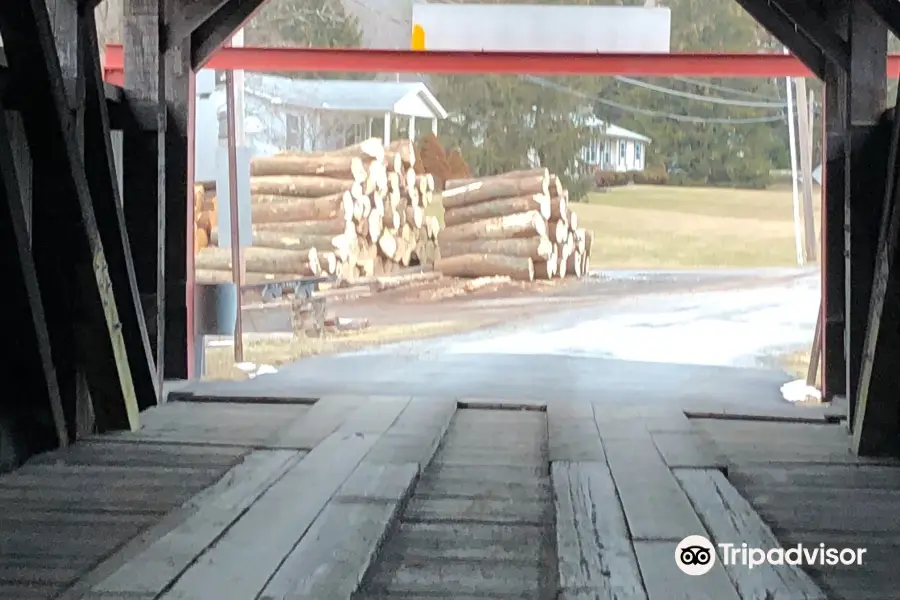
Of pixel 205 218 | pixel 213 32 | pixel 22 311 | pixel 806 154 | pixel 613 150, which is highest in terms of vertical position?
pixel 213 32

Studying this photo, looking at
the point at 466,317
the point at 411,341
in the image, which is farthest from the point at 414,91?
the point at 411,341

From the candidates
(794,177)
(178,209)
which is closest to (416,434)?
(178,209)

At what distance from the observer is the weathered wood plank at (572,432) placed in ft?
12.7

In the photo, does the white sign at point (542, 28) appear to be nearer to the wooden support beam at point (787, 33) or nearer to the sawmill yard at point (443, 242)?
the wooden support beam at point (787, 33)

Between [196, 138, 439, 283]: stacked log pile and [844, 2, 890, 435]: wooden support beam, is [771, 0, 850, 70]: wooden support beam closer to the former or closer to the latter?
[844, 2, 890, 435]: wooden support beam

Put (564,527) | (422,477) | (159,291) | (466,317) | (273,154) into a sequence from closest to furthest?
(564,527)
(422,477)
(159,291)
(466,317)
(273,154)

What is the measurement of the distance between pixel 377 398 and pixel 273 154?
715 cm

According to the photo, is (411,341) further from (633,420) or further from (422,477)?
(422,477)

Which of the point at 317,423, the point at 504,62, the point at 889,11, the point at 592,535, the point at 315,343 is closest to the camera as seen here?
the point at 592,535

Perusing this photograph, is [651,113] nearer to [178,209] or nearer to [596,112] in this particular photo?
[596,112]

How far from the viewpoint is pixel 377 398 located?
505 cm

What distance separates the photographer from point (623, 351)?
8.86m

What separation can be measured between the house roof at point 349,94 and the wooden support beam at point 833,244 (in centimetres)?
761

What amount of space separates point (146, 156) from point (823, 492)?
3.38 meters
